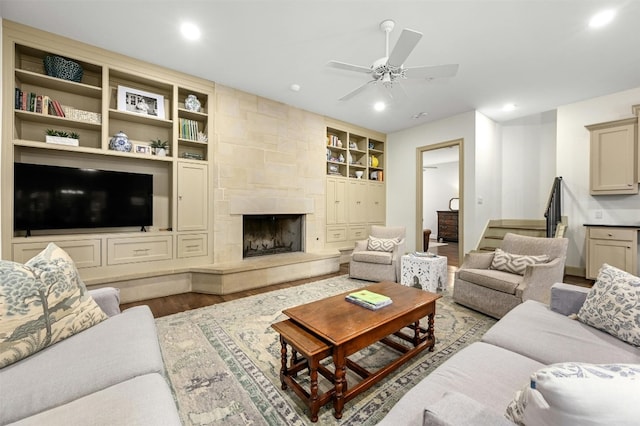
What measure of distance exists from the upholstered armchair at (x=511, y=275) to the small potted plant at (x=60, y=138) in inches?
178

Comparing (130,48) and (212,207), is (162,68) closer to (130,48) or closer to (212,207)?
(130,48)

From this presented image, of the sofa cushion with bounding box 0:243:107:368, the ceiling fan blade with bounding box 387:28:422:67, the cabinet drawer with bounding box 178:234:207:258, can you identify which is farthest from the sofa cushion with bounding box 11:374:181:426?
the cabinet drawer with bounding box 178:234:207:258

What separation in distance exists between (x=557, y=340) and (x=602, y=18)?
293 centimetres

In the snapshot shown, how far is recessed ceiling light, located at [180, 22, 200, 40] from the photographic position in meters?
A: 2.56

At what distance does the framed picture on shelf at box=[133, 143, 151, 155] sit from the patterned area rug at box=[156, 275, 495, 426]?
81.5 inches

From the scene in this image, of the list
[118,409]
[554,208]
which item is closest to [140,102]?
[118,409]

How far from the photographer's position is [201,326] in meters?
2.52

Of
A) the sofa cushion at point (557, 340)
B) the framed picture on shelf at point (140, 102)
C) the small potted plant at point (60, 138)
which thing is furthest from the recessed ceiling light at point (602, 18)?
the small potted plant at point (60, 138)

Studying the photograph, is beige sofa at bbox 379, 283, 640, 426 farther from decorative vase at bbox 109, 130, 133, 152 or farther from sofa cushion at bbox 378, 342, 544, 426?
decorative vase at bbox 109, 130, 133, 152

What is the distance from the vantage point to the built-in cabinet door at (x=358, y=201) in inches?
219

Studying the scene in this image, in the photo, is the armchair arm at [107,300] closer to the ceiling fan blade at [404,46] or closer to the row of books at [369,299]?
the row of books at [369,299]

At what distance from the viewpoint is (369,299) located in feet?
6.37

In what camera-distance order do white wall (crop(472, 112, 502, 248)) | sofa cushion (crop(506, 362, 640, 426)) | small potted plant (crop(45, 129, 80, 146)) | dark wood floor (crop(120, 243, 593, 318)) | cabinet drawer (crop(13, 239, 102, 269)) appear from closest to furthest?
1. sofa cushion (crop(506, 362, 640, 426))
2. cabinet drawer (crop(13, 239, 102, 269))
3. small potted plant (crop(45, 129, 80, 146))
4. dark wood floor (crop(120, 243, 593, 318))
5. white wall (crop(472, 112, 502, 248))

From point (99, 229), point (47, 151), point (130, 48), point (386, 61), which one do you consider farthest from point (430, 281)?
point (47, 151)
